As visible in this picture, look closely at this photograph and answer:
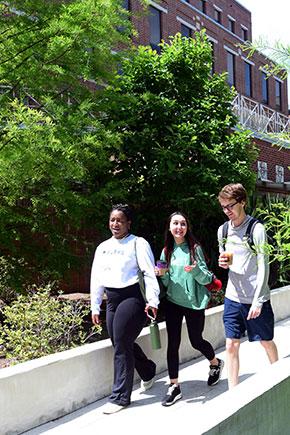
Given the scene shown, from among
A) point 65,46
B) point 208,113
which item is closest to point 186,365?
point 65,46

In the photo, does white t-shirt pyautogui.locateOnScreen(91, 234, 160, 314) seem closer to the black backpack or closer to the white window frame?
the black backpack

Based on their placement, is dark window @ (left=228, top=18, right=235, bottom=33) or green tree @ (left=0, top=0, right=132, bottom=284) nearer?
green tree @ (left=0, top=0, right=132, bottom=284)

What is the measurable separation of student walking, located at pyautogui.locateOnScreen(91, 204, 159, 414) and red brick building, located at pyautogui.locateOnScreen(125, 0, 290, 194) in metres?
11.5

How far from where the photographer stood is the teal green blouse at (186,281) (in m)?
5.03

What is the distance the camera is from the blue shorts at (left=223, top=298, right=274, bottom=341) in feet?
15.0

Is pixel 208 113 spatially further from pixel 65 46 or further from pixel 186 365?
pixel 186 365

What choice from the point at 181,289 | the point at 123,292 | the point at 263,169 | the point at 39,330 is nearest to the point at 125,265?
the point at 123,292

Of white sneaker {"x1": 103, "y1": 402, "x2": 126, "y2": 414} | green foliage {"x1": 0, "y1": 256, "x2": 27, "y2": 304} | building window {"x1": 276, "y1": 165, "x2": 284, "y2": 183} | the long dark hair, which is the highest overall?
building window {"x1": 276, "y1": 165, "x2": 284, "y2": 183}

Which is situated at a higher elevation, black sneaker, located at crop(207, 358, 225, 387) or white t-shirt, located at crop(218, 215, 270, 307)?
white t-shirt, located at crop(218, 215, 270, 307)

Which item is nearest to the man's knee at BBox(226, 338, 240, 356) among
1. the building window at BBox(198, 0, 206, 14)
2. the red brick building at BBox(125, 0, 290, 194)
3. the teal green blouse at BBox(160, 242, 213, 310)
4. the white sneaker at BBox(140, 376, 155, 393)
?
the teal green blouse at BBox(160, 242, 213, 310)

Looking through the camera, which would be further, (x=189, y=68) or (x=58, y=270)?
(x=189, y=68)

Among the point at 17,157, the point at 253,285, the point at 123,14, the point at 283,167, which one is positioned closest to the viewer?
the point at 253,285

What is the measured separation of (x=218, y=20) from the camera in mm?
29844

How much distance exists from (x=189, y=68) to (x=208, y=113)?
867 millimetres
